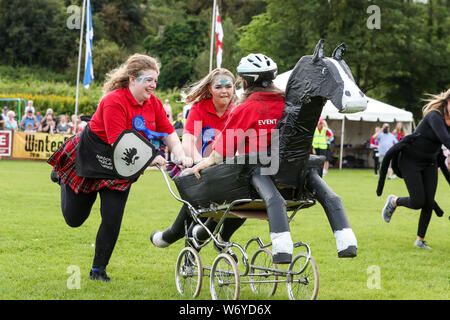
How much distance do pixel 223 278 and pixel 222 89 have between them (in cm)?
176

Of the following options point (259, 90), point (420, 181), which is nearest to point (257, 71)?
point (259, 90)

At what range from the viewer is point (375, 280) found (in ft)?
21.3

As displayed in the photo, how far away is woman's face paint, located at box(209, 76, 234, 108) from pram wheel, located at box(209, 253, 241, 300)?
4.98 feet

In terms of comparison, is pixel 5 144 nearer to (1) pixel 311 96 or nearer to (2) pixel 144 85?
(2) pixel 144 85

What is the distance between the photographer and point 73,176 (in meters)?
6.25

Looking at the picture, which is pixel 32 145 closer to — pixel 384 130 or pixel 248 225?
pixel 384 130

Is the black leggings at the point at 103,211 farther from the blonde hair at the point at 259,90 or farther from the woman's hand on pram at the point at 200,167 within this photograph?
the blonde hair at the point at 259,90

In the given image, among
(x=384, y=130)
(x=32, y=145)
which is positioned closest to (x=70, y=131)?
(x=32, y=145)

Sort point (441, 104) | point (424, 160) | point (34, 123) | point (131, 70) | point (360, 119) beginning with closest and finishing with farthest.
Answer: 1. point (131, 70)
2. point (441, 104)
3. point (424, 160)
4. point (34, 123)
5. point (360, 119)

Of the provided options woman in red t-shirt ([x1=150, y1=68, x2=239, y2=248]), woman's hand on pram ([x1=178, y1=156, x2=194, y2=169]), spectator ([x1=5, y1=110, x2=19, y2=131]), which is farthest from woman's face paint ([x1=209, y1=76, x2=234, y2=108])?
spectator ([x1=5, y1=110, x2=19, y2=131])

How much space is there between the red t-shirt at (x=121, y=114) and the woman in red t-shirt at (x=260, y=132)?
1.00 m

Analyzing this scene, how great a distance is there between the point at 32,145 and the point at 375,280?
21803 millimetres

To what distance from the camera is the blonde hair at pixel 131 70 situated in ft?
19.6

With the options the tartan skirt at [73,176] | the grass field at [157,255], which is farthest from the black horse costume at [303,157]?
the grass field at [157,255]
